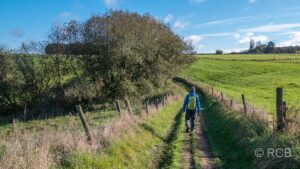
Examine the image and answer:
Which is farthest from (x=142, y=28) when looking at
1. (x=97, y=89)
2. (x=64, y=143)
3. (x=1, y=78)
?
(x=64, y=143)

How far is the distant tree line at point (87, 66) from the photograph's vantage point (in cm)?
3216

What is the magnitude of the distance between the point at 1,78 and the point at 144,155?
2947 centimetres

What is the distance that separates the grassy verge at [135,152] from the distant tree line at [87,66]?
16123mm

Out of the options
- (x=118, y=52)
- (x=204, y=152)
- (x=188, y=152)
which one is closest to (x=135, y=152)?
(x=188, y=152)

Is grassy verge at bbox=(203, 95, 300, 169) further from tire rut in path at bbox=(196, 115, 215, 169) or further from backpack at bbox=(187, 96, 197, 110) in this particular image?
backpack at bbox=(187, 96, 197, 110)

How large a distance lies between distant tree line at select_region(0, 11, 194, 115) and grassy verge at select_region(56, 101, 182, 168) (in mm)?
16123

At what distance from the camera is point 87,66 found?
3347 centimetres

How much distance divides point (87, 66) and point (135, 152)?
877 inches

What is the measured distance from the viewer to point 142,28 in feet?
113

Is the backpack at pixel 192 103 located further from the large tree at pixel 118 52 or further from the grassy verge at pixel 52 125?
the large tree at pixel 118 52

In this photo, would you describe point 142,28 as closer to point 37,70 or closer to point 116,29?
point 116,29

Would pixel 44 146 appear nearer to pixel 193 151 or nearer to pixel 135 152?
pixel 135 152

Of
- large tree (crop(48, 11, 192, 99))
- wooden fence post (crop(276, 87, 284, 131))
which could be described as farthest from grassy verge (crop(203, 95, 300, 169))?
large tree (crop(48, 11, 192, 99))

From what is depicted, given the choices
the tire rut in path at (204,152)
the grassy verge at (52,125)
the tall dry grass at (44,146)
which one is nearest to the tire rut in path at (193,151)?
the tire rut in path at (204,152)
